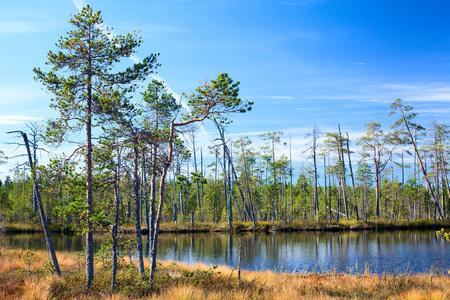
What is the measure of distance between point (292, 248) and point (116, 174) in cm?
2257

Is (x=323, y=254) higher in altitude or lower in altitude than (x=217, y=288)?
lower

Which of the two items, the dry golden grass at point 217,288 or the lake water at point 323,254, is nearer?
the dry golden grass at point 217,288

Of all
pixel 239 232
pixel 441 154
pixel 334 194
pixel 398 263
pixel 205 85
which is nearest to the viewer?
pixel 205 85

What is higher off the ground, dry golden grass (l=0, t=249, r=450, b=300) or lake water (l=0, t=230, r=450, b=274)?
dry golden grass (l=0, t=249, r=450, b=300)

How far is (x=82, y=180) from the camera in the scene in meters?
12.8

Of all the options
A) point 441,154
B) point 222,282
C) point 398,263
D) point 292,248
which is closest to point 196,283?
point 222,282

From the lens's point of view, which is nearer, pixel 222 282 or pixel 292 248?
pixel 222 282

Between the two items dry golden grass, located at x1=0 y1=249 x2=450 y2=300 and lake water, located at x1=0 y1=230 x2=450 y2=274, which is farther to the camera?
Answer: lake water, located at x1=0 y1=230 x2=450 y2=274

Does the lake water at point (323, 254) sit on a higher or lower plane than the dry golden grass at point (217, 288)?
lower

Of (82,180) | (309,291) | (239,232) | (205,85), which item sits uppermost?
(205,85)

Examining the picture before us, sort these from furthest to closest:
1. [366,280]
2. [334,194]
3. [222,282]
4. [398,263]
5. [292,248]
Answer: [334,194], [292,248], [398,263], [366,280], [222,282]

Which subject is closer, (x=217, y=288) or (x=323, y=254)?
(x=217, y=288)

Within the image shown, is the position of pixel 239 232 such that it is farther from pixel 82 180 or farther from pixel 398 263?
pixel 82 180

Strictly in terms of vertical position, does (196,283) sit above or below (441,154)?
below
